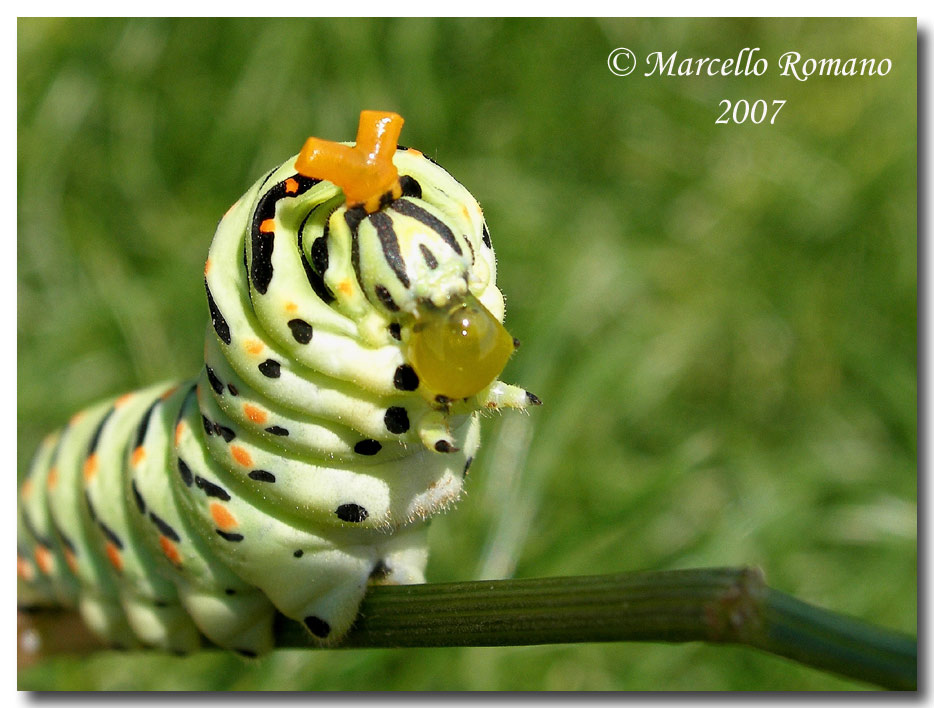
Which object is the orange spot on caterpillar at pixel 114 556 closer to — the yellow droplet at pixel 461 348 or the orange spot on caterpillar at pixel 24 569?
the orange spot on caterpillar at pixel 24 569

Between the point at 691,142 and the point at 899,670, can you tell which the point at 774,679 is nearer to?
the point at 691,142

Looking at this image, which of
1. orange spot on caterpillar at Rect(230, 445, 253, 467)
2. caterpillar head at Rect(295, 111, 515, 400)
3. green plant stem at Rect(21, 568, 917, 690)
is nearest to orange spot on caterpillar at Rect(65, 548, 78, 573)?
orange spot on caterpillar at Rect(230, 445, 253, 467)

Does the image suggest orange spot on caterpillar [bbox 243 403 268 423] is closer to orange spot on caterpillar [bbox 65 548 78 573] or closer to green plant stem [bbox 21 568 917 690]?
green plant stem [bbox 21 568 917 690]

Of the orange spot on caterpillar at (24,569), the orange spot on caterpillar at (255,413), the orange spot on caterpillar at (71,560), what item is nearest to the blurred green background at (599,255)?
the orange spot on caterpillar at (24,569)

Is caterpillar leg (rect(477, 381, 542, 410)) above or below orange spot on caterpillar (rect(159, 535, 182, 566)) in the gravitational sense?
above

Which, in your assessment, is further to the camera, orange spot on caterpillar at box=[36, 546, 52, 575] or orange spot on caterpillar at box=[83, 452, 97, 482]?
orange spot on caterpillar at box=[36, 546, 52, 575]

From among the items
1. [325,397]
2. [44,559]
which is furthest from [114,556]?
[325,397]

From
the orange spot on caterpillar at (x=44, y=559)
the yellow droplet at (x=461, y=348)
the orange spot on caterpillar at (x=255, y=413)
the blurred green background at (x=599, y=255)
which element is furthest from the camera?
the blurred green background at (x=599, y=255)
